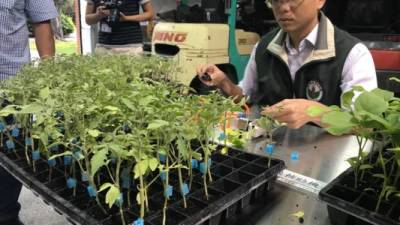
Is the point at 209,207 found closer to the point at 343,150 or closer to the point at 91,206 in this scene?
the point at 91,206

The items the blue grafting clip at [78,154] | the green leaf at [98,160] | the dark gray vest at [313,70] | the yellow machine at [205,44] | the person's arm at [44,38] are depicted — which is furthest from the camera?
the yellow machine at [205,44]

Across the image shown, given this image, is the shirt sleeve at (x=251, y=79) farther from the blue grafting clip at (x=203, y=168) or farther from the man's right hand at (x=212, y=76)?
the blue grafting clip at (x=203, y=168)

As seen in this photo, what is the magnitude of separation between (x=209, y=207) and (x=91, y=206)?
23cm

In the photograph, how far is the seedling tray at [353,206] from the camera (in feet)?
2.05

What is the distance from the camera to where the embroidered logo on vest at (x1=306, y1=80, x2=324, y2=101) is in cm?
157

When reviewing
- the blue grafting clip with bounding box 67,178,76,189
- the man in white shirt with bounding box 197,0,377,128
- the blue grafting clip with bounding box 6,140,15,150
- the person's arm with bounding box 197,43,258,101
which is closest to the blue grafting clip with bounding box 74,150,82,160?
the blue grafting clip with bounding box 67,178,76,189

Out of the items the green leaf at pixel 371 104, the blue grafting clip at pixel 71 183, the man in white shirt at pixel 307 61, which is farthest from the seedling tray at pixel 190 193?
the man in white shirt at pixel 307 61

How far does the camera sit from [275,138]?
49.0 inches

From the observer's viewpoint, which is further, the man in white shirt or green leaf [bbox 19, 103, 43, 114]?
the man in white shirt

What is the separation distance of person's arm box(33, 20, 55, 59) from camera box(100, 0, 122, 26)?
2.79 feet

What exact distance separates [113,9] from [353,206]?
2428 millimetres

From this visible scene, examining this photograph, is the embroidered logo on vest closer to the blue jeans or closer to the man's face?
the man's face

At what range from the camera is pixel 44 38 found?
1.87 m

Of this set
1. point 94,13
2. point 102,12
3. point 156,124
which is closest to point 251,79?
point 156,124
